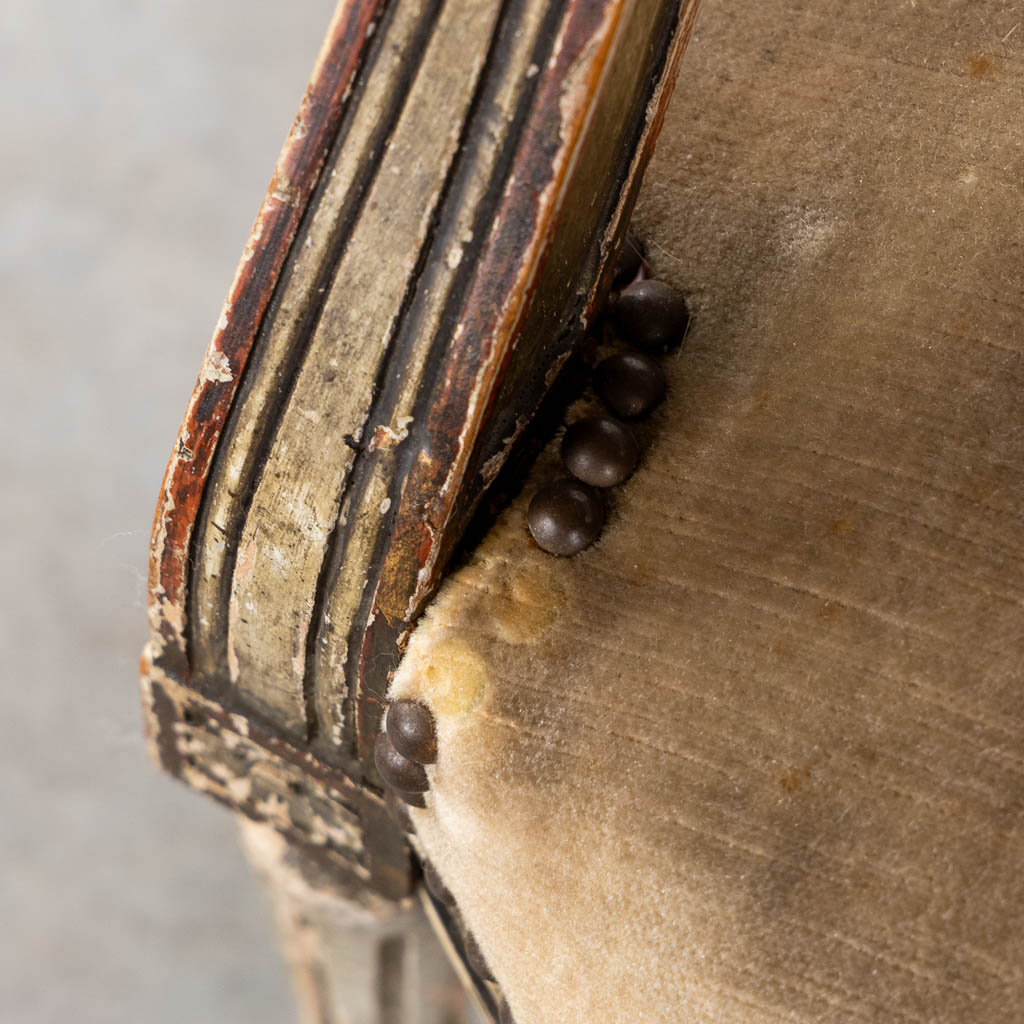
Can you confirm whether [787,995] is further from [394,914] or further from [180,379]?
[180,379]

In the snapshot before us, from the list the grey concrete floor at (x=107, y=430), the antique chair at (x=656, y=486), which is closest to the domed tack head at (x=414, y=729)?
the antique chair at (x=656, y=486)

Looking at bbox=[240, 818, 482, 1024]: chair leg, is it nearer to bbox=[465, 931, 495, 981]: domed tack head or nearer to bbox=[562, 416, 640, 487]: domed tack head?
bbox=[465, 931, 495, 981]: domed tack head

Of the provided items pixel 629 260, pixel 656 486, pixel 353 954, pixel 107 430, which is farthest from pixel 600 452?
pixel 107 430

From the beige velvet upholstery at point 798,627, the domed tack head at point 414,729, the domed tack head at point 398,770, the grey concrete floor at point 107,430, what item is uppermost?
the beige velvet upholstery at point 798,627

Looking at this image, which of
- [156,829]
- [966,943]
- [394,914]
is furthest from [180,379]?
[966,943]

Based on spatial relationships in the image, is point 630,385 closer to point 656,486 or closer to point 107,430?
point 656,486

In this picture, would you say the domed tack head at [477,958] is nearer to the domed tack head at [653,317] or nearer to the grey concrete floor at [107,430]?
the domed tack head at [653,317]

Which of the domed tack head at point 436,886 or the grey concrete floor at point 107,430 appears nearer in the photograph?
the domed tack head at point 436,886
